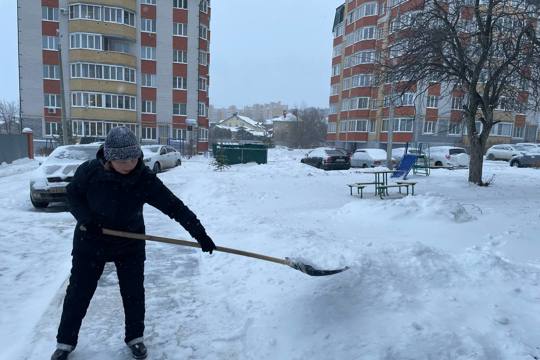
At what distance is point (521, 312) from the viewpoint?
3.14 meters

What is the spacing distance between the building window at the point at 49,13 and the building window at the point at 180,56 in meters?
10.4

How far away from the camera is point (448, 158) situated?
76.3 ft

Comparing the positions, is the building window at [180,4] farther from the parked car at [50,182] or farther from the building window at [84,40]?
the parked car at [50,182]

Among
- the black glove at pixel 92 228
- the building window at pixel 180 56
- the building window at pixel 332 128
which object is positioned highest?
the building window at pixel 180 56

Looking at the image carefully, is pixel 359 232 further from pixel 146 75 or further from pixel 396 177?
pixel 146 75

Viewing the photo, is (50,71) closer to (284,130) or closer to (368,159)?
(368,159)

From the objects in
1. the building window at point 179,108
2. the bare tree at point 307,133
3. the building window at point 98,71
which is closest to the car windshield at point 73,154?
the building window at point 98,71

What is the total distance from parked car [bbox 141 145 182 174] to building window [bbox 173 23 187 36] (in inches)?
848

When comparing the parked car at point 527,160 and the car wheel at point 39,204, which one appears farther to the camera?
the parked car at point 527,160

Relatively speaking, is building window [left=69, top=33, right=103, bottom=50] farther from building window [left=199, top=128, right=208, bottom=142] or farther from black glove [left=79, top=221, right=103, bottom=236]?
black glove [left=79, top=221, right=103, bottom=236]

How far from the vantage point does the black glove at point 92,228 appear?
2.75 meters

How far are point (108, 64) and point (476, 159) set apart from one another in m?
33.0

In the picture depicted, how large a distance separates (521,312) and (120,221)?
3.01 meters

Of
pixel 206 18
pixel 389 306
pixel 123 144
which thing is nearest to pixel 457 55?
pixel 389 306
